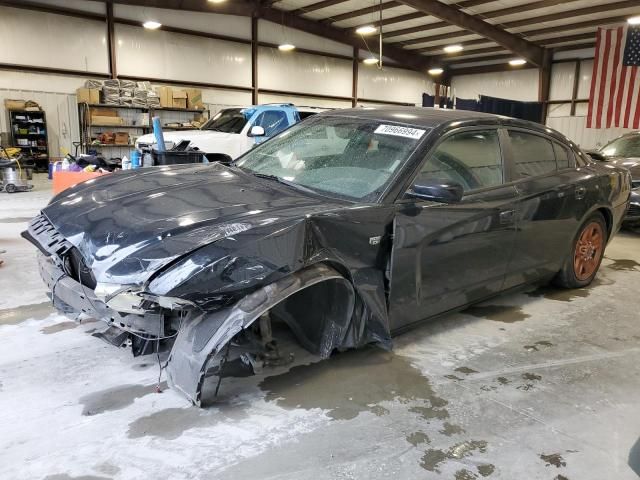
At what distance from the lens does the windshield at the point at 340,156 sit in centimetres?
Result: 279

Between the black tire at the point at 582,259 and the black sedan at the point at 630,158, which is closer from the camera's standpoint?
the black tire at the point at 582,259

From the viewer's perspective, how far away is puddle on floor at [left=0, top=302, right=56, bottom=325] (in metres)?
3.31

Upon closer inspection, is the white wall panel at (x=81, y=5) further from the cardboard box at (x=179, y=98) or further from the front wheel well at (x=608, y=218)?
the front wheel well at (x=608, y=218)

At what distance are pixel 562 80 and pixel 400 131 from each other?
1878 cm

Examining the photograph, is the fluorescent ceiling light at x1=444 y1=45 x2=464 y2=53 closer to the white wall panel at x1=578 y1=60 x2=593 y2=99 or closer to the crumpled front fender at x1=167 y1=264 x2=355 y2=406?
the white wall panel at x1=578 y1=60 x2=593 y2=99

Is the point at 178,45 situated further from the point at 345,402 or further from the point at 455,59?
the point at 345,402

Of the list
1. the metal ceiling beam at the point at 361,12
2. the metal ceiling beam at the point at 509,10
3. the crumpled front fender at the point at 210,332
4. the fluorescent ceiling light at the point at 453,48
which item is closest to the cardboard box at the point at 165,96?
the metal ceiling beam at the point at 361,12

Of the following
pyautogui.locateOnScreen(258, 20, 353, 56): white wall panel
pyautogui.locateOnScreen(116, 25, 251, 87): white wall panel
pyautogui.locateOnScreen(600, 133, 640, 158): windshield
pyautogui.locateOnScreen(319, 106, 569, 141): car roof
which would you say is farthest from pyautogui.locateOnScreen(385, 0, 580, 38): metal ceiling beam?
pyautogui.locateOnScreen(319, 106, 569, 141): car roof

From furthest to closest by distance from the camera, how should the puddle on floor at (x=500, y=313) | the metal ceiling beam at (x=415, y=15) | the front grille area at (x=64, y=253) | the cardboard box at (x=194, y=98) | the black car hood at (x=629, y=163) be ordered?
the cardboard box at (x=194, y=98)
the metal ceiling beam at (x=415, y=15)
the black car hood at (x=629, y=163)
the puddle on floor at (x=500, y=313)
the front grille area at (x=64, y=253)

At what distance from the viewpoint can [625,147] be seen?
7.96 m

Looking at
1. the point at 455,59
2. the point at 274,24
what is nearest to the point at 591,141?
the point at 455,59

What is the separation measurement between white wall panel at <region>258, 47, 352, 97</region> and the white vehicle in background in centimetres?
833

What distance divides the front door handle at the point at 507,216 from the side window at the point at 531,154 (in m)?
0.31

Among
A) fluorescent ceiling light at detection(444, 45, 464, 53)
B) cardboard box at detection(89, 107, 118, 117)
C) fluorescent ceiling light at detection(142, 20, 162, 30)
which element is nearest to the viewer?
cardboard box at detection(89, 107, 118, 117)
